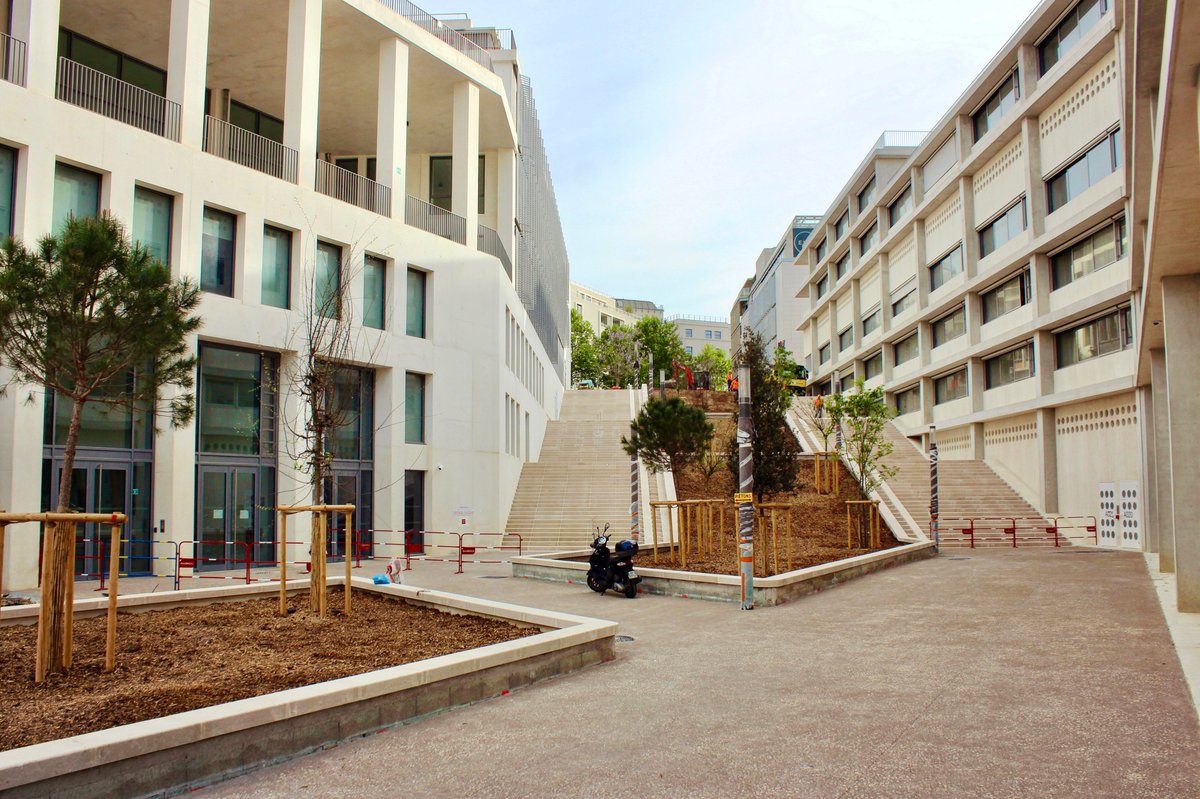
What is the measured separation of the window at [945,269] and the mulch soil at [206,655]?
34775 mm

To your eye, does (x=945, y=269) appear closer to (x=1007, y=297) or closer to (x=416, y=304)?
(x=1007, y=297)

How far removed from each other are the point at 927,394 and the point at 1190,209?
3500 cm

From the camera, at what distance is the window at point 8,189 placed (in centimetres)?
1689

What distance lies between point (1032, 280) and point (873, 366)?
21.4 metres

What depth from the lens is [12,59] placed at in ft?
57.7

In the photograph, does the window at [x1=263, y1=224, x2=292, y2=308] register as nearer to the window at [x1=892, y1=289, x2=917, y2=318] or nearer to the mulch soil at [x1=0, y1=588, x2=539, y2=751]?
the mulch soil at [x1=0, y1=588, x2=539, y2=751]

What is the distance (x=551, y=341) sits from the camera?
164 ft

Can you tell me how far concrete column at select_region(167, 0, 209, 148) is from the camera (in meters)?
20.1

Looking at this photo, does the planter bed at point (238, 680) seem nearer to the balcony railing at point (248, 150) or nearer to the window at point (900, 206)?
the balcony railing at point (248, 150)

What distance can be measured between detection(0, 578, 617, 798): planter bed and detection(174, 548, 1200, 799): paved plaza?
0.20m

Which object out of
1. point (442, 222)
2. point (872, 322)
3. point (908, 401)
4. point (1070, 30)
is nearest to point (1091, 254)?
point (1070, 30)

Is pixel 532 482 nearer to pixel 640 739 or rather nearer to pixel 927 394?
pixel 927 394

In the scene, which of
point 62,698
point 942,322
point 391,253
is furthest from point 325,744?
point 942,322

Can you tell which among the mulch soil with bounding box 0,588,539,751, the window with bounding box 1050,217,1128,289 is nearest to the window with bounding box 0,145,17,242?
the mulch soil with bounding box 0,588,539,751
